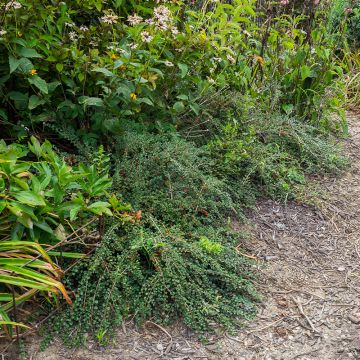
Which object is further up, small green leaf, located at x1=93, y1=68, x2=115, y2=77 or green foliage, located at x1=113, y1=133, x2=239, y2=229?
small green leaf, located at x1=93, y1=68, x2=115, y2=77

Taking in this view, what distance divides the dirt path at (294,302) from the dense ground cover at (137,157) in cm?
9

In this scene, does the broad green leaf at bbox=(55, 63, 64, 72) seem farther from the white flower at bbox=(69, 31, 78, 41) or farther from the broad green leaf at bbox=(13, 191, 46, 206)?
the broad green leaf at bbox=(13, 191, 46, 206)

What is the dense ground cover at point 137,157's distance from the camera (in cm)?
247

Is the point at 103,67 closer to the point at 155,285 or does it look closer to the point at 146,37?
the point at 146,37

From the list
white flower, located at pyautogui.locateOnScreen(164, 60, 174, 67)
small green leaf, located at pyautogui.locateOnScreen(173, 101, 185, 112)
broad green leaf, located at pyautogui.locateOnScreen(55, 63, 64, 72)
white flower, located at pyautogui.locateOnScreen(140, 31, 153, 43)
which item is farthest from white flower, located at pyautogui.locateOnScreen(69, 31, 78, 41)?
small green leaf, located at pyautogui.locateOnScreen(173, 101, 185, 112)

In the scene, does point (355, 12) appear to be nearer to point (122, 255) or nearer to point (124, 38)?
point (124, 38)

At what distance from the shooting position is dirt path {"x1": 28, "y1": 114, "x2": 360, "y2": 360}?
96.0 inches

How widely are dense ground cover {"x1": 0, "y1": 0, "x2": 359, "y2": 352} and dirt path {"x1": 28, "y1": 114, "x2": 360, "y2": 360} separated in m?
0.09

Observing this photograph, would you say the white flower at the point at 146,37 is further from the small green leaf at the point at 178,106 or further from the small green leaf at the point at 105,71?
the small green leaf at the point at 178,106

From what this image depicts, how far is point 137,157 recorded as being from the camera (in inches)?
124

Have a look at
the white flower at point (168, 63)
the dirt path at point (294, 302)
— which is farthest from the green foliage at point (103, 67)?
the dirt path at point (294, 302)

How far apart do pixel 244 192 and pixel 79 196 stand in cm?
131

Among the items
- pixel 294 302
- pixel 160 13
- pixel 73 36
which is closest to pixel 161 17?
pixel 160 13

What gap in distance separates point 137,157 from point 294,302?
1.23m
